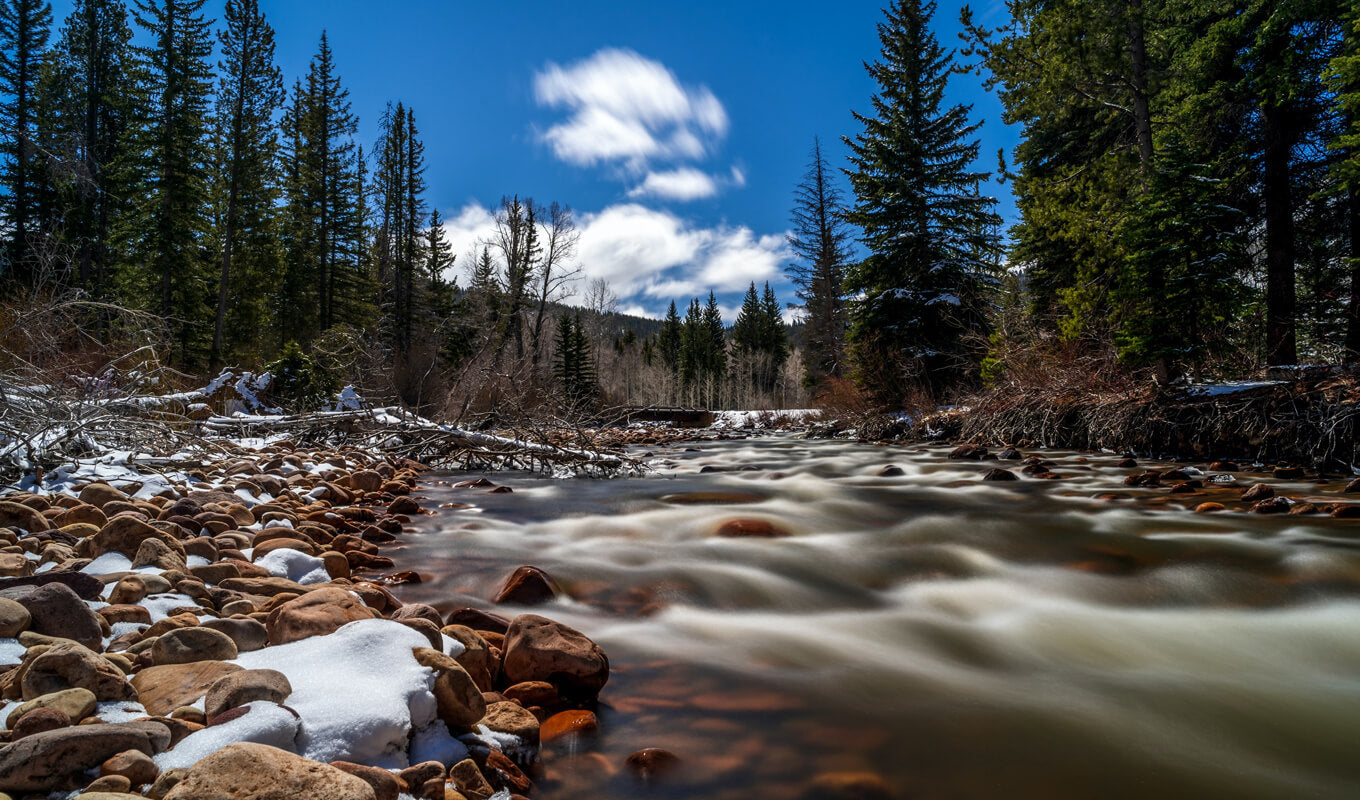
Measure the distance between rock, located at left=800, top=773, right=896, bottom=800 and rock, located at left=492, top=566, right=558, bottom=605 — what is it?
1972 mm

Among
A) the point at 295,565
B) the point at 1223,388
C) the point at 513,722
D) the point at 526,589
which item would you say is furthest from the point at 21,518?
the point at 1223,388

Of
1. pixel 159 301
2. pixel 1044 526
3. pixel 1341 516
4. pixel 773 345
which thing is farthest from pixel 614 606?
pixel 773 345

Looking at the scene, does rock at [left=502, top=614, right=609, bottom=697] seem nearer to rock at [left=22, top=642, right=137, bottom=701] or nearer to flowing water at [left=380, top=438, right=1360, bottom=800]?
flowing water at [left=380, top=438, right=1360, bottom=800]

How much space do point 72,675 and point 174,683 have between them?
0.20 metres

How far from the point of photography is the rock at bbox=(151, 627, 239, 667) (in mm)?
1622

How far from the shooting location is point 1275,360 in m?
9.04

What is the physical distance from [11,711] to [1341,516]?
6843 mm

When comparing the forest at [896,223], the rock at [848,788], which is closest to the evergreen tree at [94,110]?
the forest at [896,223]

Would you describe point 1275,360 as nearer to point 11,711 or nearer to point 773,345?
point 11,711

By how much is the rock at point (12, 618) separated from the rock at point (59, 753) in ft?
2.30

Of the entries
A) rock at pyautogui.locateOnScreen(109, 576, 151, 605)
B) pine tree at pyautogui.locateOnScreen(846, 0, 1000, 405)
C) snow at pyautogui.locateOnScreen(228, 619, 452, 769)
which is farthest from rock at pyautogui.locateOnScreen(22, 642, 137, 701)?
pine tree at pyautogui.locateOnScreen(846, 0, 1000, 405)

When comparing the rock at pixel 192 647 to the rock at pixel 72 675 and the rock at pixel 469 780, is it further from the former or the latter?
the rock at pixel 469 780

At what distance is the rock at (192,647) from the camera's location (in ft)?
5.32

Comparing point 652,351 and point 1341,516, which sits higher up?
point 652,351
